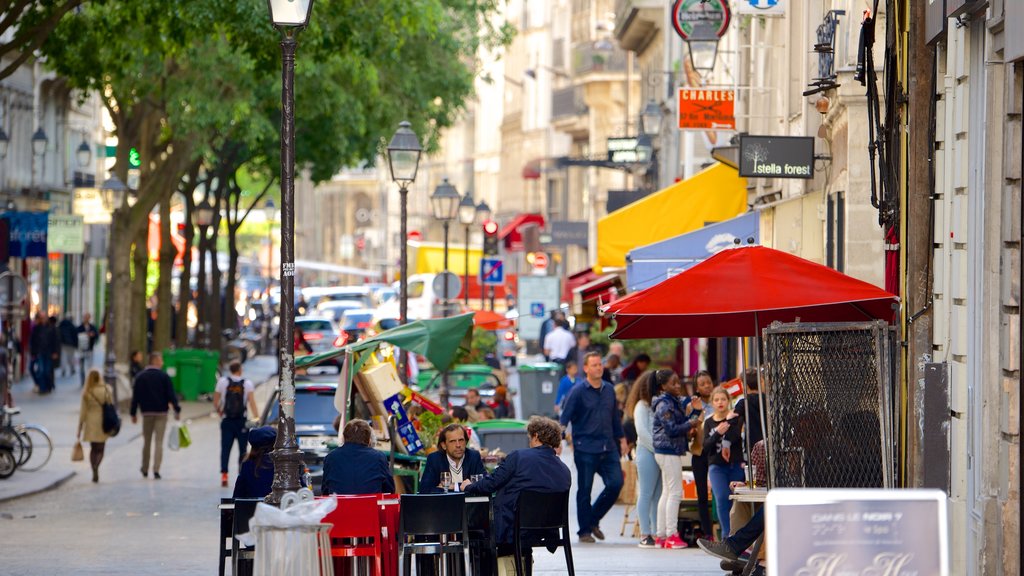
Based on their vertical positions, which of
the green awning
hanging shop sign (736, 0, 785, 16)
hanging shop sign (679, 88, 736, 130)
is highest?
hanging shop sign (736, 0, 785, 16)

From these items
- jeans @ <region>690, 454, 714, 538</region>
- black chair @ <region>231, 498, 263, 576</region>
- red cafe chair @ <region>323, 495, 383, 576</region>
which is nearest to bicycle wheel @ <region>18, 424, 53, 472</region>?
jeans @ <region>690, 454, 714, 538</region>

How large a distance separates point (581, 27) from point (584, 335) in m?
31.7

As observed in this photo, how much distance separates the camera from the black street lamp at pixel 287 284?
12648 millimetres

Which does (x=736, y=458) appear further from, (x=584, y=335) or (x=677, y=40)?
(x=677, y=40)

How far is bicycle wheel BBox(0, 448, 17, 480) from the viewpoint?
2369cm

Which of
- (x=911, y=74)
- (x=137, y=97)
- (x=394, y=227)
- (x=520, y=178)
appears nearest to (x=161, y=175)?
(x=137, y=97)

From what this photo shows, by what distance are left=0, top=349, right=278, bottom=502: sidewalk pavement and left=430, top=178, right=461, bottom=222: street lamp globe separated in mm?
6255

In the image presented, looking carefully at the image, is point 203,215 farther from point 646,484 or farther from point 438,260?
point 646,484

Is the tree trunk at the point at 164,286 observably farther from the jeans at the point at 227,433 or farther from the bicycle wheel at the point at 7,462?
the jeans at the point at 227,433

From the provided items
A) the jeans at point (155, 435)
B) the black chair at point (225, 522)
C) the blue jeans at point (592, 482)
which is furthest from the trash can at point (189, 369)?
the black chair at point (225, 522)

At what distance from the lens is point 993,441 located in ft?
34.0

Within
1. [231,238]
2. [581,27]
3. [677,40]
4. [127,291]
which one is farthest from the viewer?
[581,27]

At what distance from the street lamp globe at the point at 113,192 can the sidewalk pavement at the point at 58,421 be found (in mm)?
3902

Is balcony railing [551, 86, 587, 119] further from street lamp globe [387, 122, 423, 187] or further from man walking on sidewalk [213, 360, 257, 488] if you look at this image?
man walking on sidewalk [213, 360, 257, 488]
